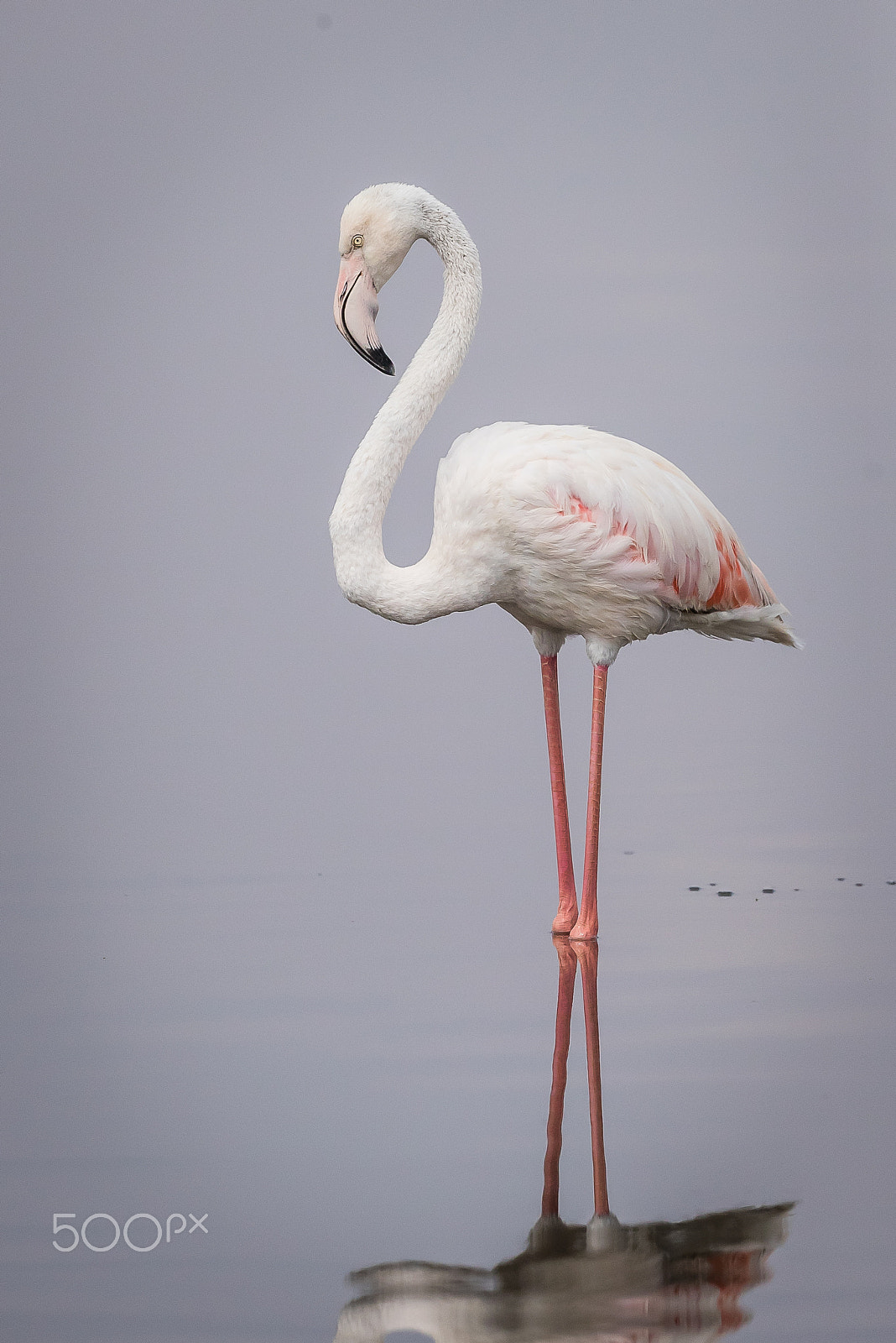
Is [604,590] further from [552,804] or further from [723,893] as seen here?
[723,893]

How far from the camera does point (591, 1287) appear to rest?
266 cm

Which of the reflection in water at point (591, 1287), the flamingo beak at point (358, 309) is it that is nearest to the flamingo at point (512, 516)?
the flamingo beak at point (358, 309)

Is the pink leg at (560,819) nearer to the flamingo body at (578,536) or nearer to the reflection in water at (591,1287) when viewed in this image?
the flamingo body at (578,536)

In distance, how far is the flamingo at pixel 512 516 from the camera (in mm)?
4777

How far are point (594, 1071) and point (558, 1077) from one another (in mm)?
90

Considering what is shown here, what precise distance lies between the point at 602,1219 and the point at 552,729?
97.4 inches

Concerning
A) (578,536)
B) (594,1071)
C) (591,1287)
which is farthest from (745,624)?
(591,1287)

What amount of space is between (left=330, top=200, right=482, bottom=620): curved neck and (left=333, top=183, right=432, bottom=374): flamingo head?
7cm

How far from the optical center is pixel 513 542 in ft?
15.8

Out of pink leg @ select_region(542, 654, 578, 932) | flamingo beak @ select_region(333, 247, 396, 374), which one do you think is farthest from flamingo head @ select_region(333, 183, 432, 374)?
pink leg @ select_region(542, 654, 578, 932)

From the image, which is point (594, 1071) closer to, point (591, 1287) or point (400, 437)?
point (591, 1287)

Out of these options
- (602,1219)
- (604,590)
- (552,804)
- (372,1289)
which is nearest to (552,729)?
(552,804)

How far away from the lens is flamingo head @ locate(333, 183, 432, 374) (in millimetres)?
4918

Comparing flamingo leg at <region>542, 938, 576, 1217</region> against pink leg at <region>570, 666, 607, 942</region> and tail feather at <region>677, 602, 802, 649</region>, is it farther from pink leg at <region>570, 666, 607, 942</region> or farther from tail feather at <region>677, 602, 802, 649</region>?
tail feather at <region>677, 602, 802, 649</region>
